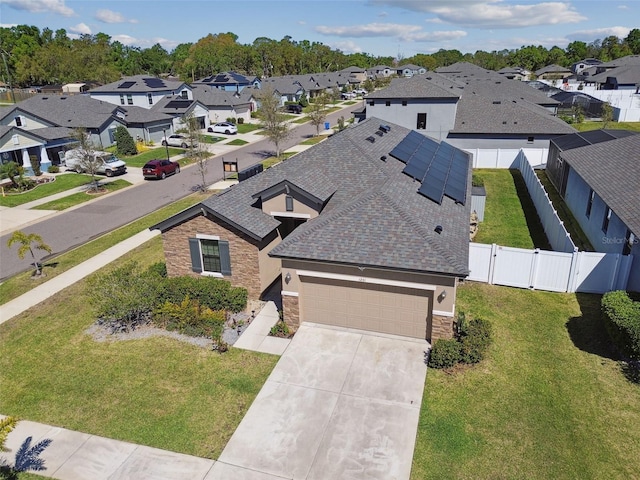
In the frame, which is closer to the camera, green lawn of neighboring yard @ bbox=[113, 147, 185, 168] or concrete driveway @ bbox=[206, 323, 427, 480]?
concrete driveway @ bbox=[206, 323, 427, 480]

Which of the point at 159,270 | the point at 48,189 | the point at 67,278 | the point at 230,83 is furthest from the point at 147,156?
the point at 230,83

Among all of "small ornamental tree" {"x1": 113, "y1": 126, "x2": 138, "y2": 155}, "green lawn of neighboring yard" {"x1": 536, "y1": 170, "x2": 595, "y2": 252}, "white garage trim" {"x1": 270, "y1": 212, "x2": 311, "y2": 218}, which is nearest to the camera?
"white garage trim" {"x1": 270, "y1": 212, "x2": 311, "y2": 218}

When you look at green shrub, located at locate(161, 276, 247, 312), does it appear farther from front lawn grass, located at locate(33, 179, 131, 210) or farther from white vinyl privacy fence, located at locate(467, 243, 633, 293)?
front lawn grass, located at locate(33, 179, 131, 210)

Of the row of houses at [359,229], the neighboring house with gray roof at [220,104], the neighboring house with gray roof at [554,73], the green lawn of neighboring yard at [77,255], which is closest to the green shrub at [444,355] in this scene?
the row of houses at [359,229]

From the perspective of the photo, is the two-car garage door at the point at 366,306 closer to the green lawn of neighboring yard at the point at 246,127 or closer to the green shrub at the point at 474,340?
the green shrub at the point at 474,340

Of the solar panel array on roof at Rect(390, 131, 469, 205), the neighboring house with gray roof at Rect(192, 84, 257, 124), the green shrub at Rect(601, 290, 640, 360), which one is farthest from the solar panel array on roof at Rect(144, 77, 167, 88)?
the green shrub at Rect(601, 290, 640, 360)

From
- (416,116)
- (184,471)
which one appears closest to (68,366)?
(184,471)

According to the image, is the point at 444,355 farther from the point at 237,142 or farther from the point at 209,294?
the point at 237,142
